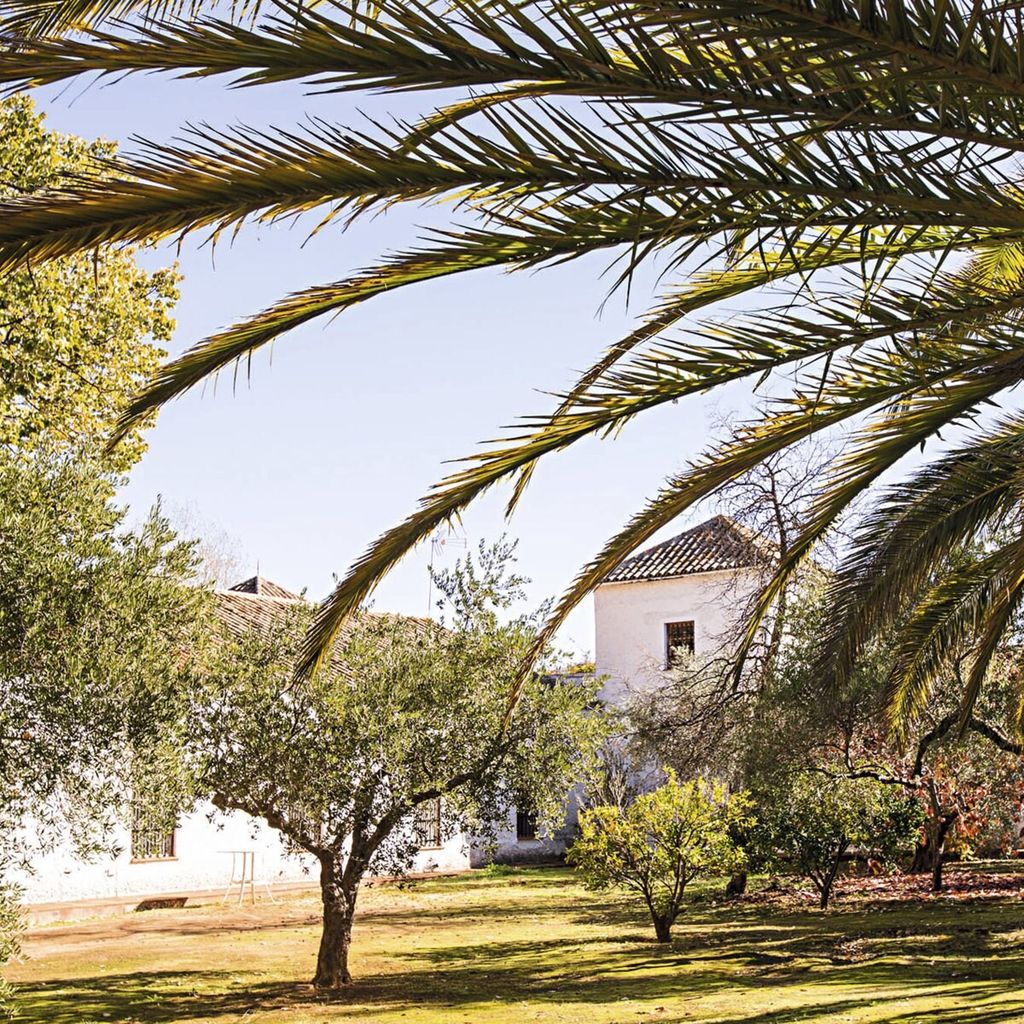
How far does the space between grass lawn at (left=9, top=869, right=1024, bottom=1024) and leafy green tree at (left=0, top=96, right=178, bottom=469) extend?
5561 millimetres

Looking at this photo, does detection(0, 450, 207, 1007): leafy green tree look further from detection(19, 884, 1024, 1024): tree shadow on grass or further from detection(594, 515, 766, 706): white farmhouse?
detection(594, 515, 766, 706): white farmhouse

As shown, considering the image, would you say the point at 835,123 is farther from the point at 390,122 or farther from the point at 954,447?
the point at 954,447

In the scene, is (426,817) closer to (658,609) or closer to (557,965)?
(557,965)

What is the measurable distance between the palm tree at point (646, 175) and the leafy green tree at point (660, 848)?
32.3 ft

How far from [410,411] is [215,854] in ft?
38.7

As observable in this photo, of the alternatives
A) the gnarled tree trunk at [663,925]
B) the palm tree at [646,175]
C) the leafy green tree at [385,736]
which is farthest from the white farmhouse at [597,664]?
the palm tree at [646,175]

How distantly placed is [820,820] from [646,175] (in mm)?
14982

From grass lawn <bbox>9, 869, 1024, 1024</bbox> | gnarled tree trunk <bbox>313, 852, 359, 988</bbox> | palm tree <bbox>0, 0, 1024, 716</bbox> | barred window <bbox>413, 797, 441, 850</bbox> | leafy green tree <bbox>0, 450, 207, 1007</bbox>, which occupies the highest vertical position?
palm tree <bbox>0, 0, 1024, 716</bbox>

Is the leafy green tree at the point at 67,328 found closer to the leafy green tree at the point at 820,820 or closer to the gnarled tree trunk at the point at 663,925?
the gnarled tree trunk at the point at 663,925

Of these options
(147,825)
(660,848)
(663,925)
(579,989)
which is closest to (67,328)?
(147,825)

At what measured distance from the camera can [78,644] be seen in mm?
9797

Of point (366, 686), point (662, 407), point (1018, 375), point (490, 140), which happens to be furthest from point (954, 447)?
point (366, 686)

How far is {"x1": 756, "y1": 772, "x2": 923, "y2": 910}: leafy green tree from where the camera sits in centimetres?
1728

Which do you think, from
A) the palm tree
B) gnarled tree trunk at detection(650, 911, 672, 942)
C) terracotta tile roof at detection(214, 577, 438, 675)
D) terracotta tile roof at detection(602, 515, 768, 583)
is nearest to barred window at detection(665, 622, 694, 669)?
terracotta tile roof at detection(602, 515, 768, 583)
